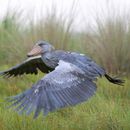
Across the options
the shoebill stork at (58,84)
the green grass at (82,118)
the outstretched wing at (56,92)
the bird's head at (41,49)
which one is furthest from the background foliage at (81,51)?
the bird's head at (41,49)

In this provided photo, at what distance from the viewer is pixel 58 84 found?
12.4 ft

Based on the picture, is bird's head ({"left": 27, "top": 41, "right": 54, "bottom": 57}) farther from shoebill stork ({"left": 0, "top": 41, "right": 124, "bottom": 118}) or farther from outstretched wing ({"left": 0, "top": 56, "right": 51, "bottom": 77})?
outstretched wing ({"left": 0, "top": 56, "right": 51, "bottom": 77})

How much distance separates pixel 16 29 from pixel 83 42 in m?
1.70

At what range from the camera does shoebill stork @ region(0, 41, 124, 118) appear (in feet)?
11.9

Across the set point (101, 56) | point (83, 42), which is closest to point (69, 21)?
point (83, 42)

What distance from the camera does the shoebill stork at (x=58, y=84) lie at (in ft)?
11.9

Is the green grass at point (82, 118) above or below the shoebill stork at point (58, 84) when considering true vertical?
below

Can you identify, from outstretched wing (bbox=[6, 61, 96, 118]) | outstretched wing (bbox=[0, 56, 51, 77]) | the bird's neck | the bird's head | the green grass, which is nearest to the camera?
outstretched wing (bbox=[6, 61, 96, 118])

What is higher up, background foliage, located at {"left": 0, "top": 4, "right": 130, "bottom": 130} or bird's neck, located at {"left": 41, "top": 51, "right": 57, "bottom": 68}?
bird's neck, located at {"left": 41, "top": 51, "right": 57, "bottom": 68}

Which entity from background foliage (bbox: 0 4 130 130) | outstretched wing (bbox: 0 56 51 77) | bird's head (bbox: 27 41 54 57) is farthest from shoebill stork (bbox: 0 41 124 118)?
background foliage (bbox: 0 4 130 130)

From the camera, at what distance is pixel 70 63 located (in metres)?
4.23

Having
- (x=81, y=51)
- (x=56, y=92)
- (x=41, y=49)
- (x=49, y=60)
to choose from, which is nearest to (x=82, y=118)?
(x=49, y=60)

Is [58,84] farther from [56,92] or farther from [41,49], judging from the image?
[41,49]

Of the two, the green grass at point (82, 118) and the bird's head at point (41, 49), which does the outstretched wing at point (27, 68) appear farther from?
the green grass at point (82, 118)
